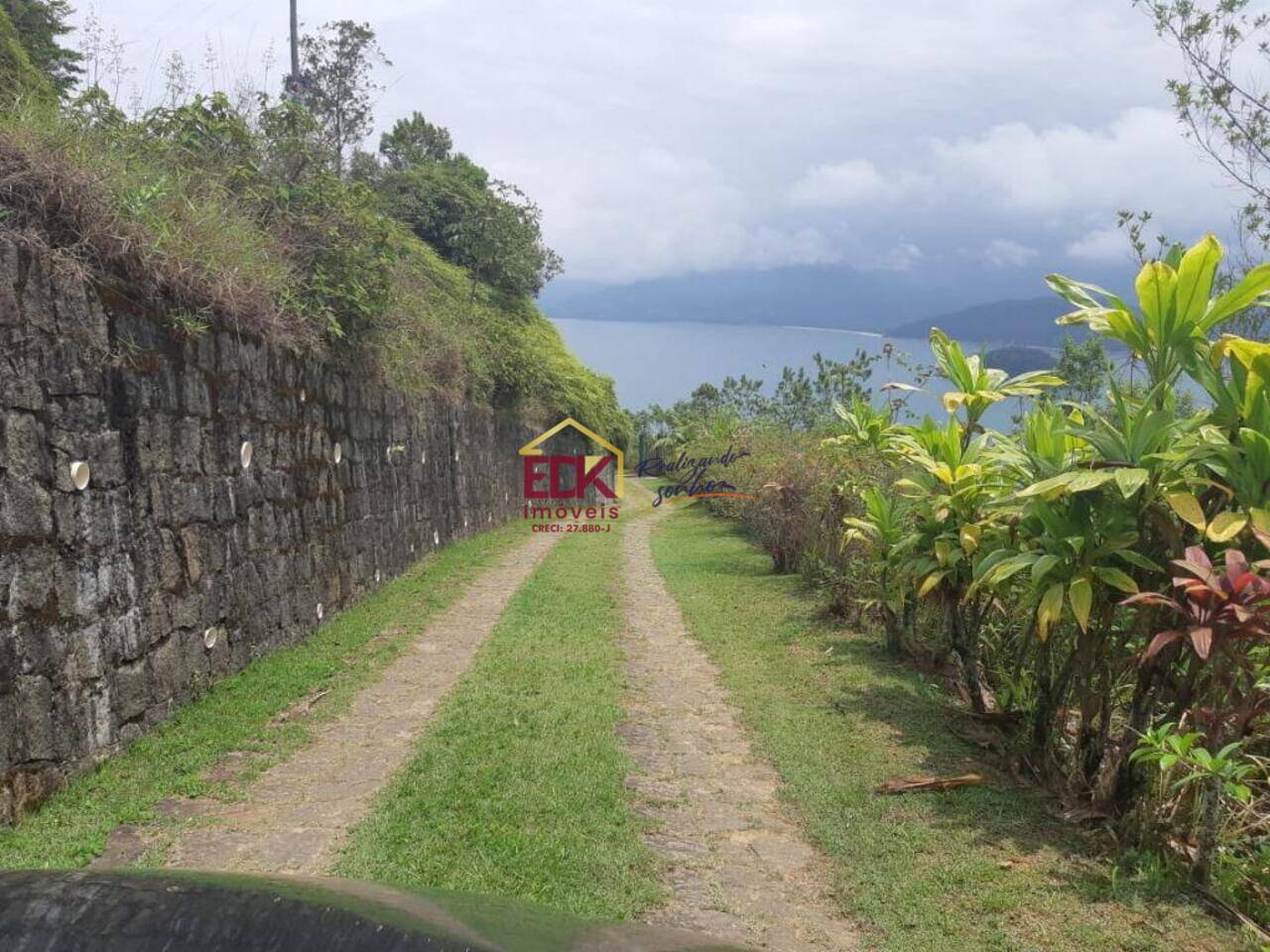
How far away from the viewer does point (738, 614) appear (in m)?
10.1

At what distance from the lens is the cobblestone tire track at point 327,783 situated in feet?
13.3

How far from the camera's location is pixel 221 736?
5.50 metres

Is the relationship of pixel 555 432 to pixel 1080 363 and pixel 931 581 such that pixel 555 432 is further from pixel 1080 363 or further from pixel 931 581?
pixel 931 581

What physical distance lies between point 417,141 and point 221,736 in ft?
97.5

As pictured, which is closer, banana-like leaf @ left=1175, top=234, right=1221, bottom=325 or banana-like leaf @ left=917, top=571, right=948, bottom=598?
banana-like leaf @ left=1175, top=234, right=1221, bottom=325

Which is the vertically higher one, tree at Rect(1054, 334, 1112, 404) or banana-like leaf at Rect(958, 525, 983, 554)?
tree at Rect(1054, 334, 1112, 404)

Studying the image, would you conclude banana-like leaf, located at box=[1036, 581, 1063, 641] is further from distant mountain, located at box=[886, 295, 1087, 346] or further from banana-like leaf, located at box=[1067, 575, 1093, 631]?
distant mountain, located at box=[886, 295, 1087, 346]

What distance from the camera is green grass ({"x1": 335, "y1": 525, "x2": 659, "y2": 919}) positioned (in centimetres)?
380

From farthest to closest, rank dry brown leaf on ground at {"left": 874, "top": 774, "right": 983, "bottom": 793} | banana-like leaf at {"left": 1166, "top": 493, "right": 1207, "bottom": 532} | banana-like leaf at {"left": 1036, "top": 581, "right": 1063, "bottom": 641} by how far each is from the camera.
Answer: dry brown leaf on ground at {"left": 874, "top": 774, "right": 983, "bottom": 793} → banana-like leaf at {"left": 1036, "top": 581, "right": 1063, "bottom": 641} → banana-like leaf at {"left": 1166, "top": 493, "right": 1207, "bottom": 532}

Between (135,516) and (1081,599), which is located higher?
(135,516)

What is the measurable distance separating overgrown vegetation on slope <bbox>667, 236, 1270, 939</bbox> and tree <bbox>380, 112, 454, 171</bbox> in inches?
1128

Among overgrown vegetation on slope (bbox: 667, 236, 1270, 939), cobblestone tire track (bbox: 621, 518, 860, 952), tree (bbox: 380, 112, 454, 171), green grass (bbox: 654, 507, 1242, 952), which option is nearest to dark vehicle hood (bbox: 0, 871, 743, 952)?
cobblestone tire track (bbox: 621, 518, 860, 952)

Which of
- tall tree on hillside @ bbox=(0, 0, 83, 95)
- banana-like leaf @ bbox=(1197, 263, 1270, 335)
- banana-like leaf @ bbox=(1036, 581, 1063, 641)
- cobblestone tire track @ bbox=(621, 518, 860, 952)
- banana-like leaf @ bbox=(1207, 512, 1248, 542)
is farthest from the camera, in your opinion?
tall tree on hillside @ bbox=(0, 0, 83, 95)

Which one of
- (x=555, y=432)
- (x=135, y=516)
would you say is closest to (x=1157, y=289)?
(x=135, y=516)
